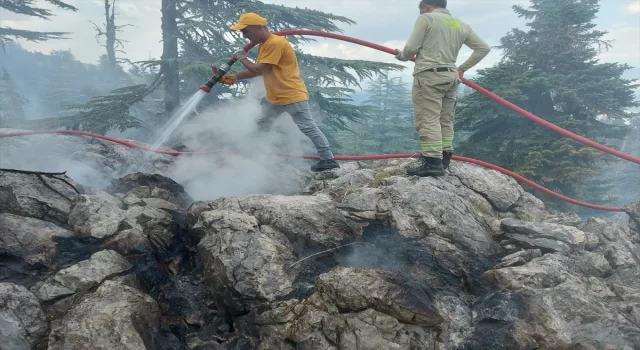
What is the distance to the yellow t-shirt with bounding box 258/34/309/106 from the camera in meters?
5.08

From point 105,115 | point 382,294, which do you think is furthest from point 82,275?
point 105,115

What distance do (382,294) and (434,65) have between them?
2.72 m

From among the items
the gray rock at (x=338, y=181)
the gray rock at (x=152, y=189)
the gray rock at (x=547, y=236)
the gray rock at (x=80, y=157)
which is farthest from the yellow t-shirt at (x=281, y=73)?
the gray rock at (x=547, y=236)

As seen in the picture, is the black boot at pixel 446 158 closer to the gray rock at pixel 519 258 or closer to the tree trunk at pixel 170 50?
the gray rock at pixel 519 258

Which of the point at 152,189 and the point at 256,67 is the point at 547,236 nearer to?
the point at 256,67

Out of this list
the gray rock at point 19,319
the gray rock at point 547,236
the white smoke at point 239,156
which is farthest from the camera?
the white smoke at point 239,156

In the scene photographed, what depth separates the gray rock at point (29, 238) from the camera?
371cm

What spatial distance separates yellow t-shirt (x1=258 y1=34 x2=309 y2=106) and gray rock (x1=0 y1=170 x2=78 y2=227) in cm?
275

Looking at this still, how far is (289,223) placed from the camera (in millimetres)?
4121

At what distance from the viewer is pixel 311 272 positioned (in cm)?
371

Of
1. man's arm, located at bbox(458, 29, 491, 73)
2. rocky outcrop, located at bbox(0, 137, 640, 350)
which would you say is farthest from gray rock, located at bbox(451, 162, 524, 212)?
man's arm, located at bbox(458, 29, 491, 73)

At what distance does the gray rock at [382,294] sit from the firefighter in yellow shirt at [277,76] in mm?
2668

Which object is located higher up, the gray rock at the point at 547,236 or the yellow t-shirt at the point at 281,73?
the yellow t-shirt at the point at 281,73

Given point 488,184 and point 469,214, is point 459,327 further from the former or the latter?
point 488,184
